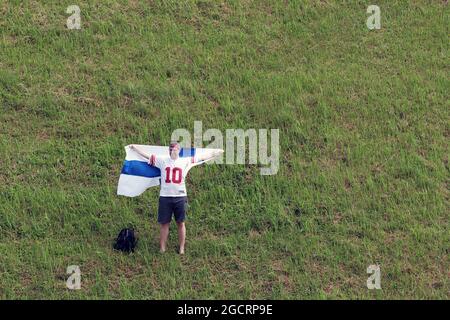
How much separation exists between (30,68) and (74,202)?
3819 mm

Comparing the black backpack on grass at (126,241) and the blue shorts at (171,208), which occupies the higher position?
the blue shorts at (171,208)

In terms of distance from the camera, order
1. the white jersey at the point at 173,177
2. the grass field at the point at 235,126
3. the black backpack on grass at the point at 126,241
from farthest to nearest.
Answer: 1. the black backpack on grass at the point at 126,241
2. the grass field at the point at 235,126
3. the white jersey at the point at 173,177

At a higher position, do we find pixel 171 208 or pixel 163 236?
pixel 171 208

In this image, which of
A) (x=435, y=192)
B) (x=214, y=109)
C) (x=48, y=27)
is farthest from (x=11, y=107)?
(x=435, y=192)

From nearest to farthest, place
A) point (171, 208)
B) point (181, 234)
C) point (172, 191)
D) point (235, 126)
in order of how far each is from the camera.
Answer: point (172, 191) < point (171, 208) < point (181, 234) < point (235, 126)

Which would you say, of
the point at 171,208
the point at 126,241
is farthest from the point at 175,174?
the point at 126,241

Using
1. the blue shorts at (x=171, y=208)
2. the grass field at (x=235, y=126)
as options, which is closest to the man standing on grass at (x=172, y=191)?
the blue shorts at (x=171, y=208)

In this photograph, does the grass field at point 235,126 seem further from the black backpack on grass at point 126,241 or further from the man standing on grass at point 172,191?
the man standing on grass at point 172,191

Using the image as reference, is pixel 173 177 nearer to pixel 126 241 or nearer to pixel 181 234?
pixel 181 234

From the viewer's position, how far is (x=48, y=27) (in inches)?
718

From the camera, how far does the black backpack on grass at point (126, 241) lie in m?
14.0

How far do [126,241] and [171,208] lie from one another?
0.93 meters

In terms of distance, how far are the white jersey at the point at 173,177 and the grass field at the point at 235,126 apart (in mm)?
1034

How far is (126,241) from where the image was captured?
1396 centimetres
